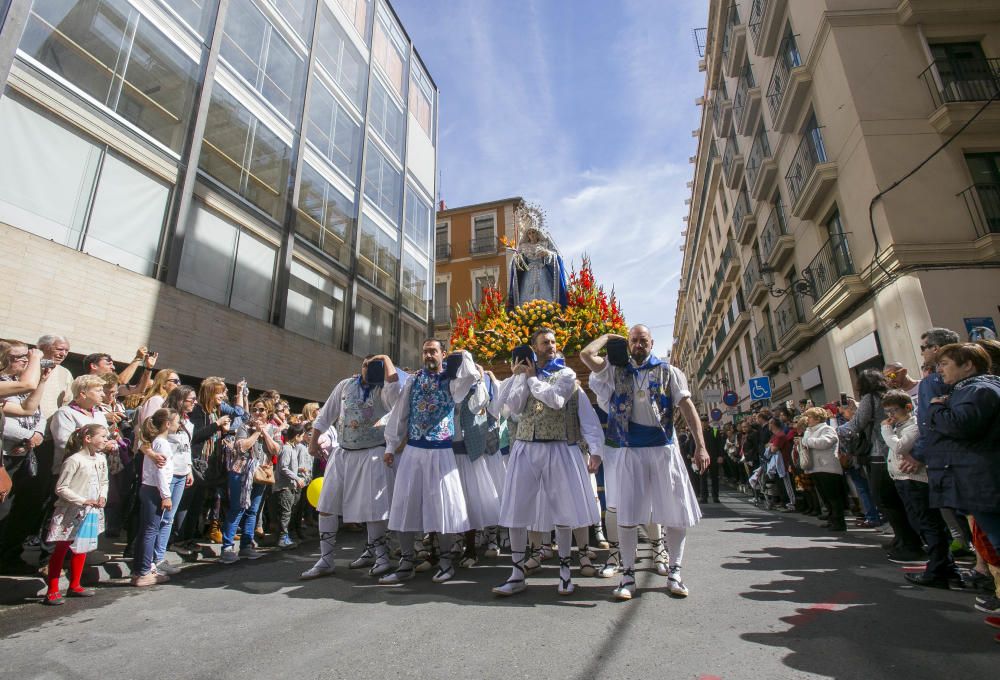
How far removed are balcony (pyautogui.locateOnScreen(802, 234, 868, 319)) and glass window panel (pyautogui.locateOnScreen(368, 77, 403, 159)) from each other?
16376 millimetres

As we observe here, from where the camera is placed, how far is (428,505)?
4598 mm

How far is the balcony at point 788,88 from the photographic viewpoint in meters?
13.9

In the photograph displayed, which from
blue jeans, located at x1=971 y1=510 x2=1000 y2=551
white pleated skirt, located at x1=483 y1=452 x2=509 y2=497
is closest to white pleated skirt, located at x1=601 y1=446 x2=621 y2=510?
white pleated skirt, located at x1=483 y1=452 x2=509 y2=497

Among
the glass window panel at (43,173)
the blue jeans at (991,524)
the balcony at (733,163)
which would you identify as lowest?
the blue jeans at (991,524)

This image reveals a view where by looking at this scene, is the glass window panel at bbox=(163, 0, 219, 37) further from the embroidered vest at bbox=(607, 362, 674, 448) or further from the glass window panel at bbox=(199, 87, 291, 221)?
the embroidered vest at bbox=(607, 362, 674, 448)

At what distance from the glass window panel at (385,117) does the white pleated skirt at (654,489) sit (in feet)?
63.0

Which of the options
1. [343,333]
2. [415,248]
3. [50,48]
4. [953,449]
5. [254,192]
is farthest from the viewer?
[415,248]

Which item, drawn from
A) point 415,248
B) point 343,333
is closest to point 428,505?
point 343,333

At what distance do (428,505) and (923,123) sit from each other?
545 inches

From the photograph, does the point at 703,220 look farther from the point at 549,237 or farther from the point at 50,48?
the point at 50,48

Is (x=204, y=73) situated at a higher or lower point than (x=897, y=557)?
higher

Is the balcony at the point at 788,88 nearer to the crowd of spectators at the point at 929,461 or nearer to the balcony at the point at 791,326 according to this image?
the balcony at the point at 791,326

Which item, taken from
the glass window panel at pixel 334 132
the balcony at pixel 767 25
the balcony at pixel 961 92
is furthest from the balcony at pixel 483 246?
the balcony at pixel 961 92

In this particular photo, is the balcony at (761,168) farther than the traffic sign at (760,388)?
Yes
